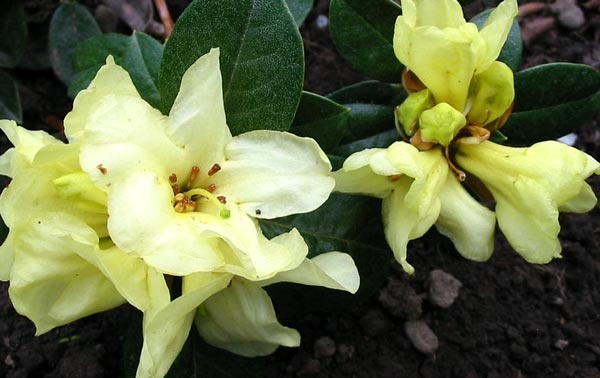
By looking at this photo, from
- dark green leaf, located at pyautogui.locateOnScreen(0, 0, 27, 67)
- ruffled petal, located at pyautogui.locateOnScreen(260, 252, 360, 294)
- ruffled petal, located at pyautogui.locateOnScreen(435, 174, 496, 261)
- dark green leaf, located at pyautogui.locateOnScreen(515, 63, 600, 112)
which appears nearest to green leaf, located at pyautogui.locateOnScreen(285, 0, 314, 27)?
dark green leaf, located at pyautogui.locateOnScreen(515, 63, 600, 112)

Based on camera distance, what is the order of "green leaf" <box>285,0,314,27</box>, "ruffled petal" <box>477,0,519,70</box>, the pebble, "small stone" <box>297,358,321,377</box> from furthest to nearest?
1. the pebble
2. "small stone" <box>297,358,321,377</box>
3. "green leaf" <box>285,0,314,27</box>
4. "ruffled petal" <box>477,0,519,70</box>

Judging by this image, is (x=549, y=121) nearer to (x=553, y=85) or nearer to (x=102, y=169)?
(x=553, y=85)

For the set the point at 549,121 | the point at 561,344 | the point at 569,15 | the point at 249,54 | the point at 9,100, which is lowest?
the point at 561,344

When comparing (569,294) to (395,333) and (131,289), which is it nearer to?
(395,333)

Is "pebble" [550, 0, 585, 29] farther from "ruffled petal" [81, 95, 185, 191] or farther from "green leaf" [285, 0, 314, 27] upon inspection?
"ruffled petal" [81, 95, 185, 191]

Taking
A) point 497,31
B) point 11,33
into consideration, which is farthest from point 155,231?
point 11,33

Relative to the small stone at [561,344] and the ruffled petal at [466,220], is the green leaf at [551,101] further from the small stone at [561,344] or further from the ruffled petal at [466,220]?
the small stone at [561,344]
